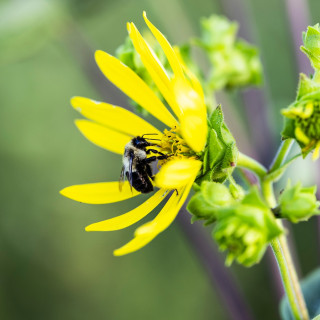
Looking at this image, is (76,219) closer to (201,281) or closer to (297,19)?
(201,281)

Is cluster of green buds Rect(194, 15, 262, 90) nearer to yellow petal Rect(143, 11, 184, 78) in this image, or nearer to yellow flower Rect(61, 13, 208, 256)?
yellow flower Rect(61, 13, 208, 256)

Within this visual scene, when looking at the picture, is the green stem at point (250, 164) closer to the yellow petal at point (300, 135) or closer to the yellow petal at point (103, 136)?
the yellow petal at point (300, 135)

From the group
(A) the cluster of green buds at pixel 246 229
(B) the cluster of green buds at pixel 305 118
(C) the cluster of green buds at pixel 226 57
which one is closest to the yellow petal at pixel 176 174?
(A) the cluster of green buds at pixel 246 229

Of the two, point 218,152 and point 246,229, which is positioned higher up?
point 218,152

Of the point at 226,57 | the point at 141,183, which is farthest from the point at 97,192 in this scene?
the point at 226,57

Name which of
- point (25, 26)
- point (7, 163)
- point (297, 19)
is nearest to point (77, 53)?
point (25, 26)

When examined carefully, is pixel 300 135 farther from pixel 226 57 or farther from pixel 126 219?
pixel 226 57
